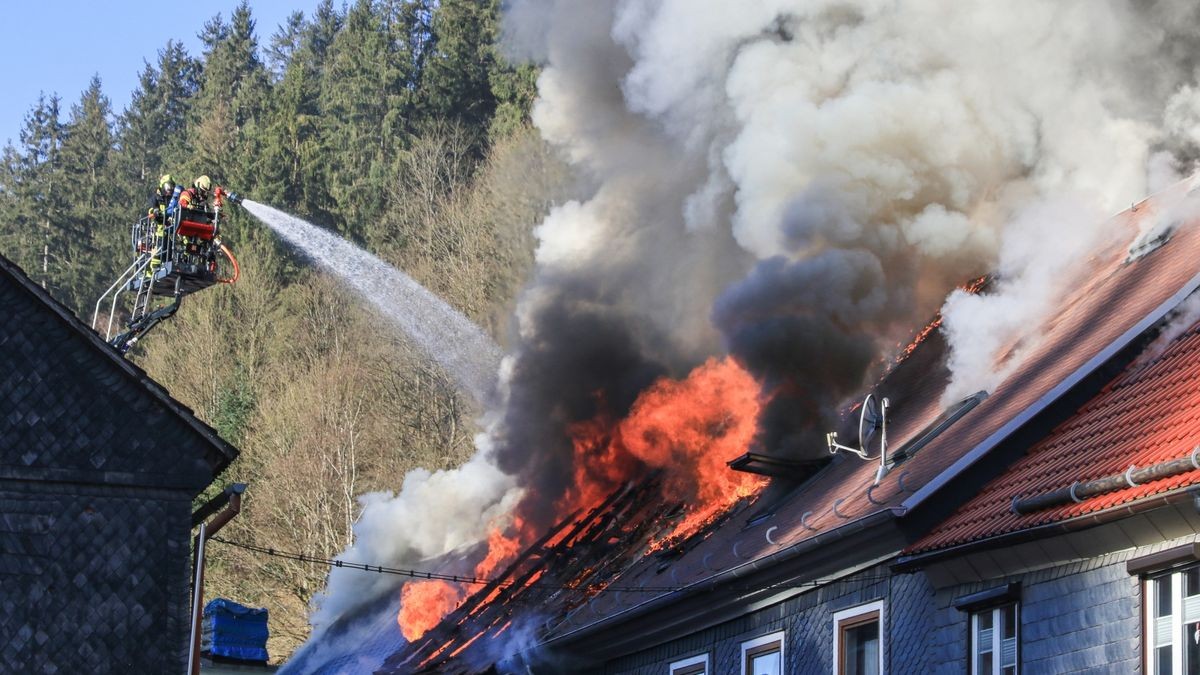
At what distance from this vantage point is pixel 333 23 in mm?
91438

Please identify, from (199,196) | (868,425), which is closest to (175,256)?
(199,196)

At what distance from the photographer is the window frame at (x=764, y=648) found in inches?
809

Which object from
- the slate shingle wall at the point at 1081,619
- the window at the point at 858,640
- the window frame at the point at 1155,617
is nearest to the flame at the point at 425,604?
the window at the point at 858,640

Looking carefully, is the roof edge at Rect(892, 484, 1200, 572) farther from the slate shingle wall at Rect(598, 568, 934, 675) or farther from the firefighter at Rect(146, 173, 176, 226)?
the firefighter at Rect(146, 173, 176, 226)

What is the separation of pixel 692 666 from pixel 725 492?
11.5ft

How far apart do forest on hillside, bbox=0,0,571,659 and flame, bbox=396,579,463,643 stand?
1867 cm

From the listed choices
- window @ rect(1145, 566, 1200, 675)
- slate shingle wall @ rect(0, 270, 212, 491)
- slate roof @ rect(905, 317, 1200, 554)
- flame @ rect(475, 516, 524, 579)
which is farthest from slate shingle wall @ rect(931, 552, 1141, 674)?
flame @ rect(475, 516, 524, 579)

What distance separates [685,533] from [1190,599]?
11323 millimetres

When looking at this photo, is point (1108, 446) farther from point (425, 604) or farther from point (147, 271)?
point (425, 604)

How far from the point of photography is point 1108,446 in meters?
16.5

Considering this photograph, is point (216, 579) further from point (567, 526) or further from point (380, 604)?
point (567, 526)

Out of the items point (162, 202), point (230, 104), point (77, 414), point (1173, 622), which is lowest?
point (1173, 622)

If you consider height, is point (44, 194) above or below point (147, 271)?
above

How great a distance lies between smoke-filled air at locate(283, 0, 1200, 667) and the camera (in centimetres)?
2512
